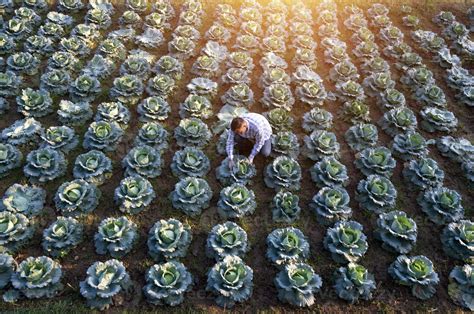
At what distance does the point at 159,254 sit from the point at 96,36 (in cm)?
753

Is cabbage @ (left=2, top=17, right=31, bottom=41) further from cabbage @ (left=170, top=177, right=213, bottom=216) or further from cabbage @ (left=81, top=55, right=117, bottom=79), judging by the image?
cabbage @ (left=170, top=177, right=213, bottom=216)

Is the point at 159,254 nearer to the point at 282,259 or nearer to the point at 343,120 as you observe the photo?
the point at 282,259

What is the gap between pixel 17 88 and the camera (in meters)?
9.88

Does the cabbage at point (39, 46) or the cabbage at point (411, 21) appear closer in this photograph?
the cabbage at point (39, 46)

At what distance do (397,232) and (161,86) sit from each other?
253 inches

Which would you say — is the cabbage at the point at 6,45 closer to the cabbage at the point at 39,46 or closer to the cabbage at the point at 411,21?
the cabbage at the point at 39,46

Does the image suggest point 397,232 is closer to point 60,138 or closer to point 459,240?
point 459,240

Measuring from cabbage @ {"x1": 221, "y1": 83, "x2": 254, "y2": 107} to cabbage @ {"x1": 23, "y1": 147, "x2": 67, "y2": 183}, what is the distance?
13.7 feet

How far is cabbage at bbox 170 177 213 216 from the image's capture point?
305 inches

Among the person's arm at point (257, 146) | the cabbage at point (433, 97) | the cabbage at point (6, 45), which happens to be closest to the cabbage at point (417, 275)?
the person's arm at point (257, 146)

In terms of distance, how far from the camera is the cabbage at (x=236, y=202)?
7707 mm

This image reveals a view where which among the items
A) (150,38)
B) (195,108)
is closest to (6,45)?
(150,38)

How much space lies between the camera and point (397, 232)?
7461mm

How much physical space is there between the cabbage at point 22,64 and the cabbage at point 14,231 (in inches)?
189
